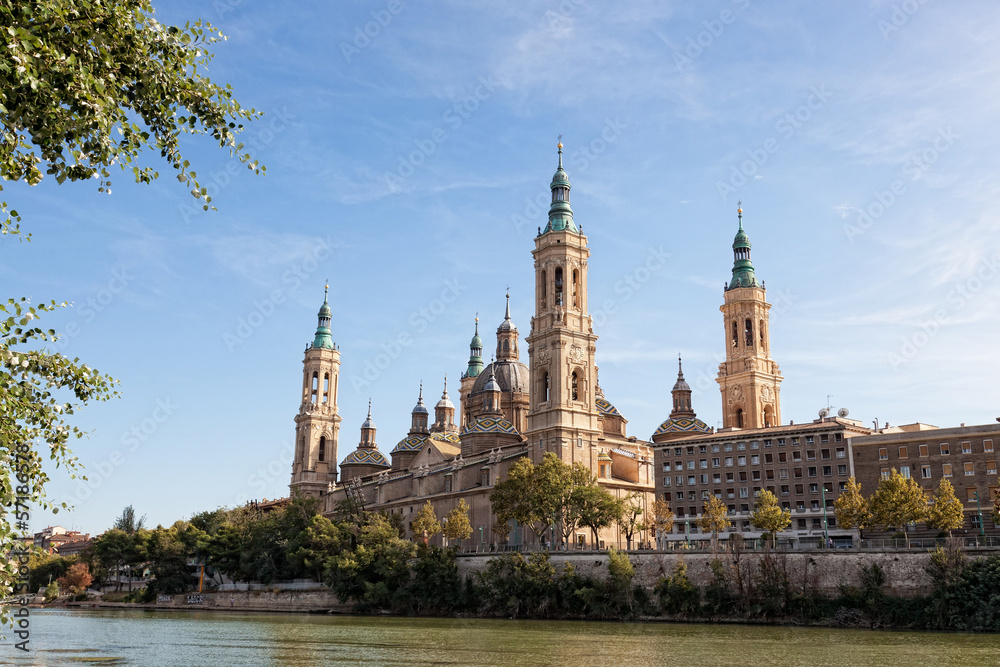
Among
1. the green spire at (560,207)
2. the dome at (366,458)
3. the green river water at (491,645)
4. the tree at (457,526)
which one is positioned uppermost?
the green spire at (560,207)

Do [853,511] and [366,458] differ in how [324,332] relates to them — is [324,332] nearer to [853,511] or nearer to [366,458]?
[366,458]

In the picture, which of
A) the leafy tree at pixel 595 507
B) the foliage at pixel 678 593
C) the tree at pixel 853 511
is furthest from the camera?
the leafy tree at pixel 595 507

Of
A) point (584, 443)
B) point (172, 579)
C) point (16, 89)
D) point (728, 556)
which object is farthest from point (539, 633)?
point (172, 579)

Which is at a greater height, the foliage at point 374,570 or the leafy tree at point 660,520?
the leafy tree at point 660,520

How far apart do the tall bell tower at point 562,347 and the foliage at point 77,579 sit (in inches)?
2839

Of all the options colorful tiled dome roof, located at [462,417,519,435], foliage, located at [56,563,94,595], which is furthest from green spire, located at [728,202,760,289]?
foliage, located at [56,563,94,595]

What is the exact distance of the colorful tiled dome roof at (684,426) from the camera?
378ft

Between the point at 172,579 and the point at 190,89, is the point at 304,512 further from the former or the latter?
the point at 190,89

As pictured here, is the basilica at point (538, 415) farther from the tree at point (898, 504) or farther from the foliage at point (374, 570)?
the tree at point (898, 504)

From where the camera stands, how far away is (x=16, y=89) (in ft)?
37.3

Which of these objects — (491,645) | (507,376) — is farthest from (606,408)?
(491,645)

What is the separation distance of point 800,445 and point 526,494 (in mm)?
32396

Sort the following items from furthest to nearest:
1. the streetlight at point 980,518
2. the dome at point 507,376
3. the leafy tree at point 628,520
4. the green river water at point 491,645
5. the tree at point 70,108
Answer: the dome at point 507,376 → the leafy tree at point 628,520 → the streetlight at point 980,518 → the green river water at point 491,645 → the tree at point 70,108

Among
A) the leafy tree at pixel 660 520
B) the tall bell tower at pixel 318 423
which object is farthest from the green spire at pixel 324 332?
the leafy tree at pixel 660 520
